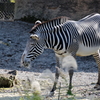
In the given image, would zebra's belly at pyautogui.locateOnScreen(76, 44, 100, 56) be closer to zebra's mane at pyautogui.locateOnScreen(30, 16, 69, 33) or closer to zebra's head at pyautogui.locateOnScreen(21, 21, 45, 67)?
zebra's mane at pyautogui.locateOnScreen(30, 16, 69, 33)

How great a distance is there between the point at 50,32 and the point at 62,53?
512 mm

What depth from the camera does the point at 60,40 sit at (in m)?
6.99

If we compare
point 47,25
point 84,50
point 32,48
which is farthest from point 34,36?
point 84,50

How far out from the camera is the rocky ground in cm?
804

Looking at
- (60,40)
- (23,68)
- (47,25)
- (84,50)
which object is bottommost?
(23,68)

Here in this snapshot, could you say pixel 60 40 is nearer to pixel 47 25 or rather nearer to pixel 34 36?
pixel 47 25

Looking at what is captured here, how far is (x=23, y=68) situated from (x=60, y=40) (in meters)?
3.85

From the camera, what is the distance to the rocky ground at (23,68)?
8.04m

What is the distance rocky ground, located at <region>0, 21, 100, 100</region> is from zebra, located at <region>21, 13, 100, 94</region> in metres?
0.85

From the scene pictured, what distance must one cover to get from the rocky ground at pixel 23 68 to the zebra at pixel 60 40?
85 centimetres

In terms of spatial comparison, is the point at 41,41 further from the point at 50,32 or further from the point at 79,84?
the point at 79,84

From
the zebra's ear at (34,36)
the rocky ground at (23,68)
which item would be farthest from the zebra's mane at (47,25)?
the rocky ground at (23,68)

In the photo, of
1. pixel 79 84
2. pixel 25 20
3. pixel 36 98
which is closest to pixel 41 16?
pixel 25 20

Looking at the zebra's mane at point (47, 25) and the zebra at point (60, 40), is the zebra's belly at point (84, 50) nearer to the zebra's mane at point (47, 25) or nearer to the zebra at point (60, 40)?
the zebra at point (60, 40)
